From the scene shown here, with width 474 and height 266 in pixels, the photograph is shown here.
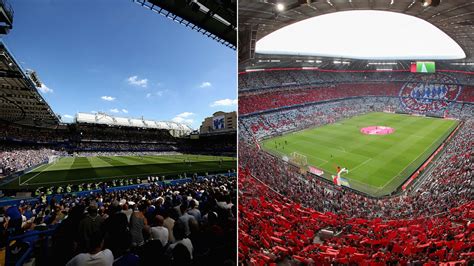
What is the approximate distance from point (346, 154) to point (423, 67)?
427 centimetres

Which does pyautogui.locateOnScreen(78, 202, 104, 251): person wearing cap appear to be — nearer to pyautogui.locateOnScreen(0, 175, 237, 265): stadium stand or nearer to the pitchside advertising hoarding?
pyautogui.locateOnScreen(0, 175, 237, 265): stadium stand

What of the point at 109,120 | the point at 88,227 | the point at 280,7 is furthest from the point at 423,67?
the point at 109,120

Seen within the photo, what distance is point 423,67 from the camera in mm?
9344

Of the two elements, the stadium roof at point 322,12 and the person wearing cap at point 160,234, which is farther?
the stadium roof at point 322,12

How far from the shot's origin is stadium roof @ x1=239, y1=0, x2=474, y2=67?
4.90 m

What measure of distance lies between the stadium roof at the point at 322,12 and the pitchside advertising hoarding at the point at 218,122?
Answer: 3215 centimetres

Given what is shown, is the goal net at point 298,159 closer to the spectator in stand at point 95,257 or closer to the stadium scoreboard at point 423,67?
the stadium scoreboard at point 423,67

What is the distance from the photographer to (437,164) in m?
9.13

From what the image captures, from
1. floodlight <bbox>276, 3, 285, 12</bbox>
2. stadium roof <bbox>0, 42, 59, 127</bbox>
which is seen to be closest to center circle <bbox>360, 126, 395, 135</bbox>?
floodlight <bbox>276, 3, 285, 12</bbox>

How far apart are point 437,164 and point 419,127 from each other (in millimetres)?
3873

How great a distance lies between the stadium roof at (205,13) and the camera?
5.48 meters

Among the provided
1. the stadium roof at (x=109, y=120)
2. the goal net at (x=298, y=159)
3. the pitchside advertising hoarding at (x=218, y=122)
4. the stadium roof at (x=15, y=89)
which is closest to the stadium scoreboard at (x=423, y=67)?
the goal net at (x=298, y=159)

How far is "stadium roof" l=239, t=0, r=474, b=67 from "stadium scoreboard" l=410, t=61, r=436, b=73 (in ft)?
8.06

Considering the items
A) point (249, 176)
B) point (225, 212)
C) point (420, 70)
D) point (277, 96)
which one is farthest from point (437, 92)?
point (225, 212)
